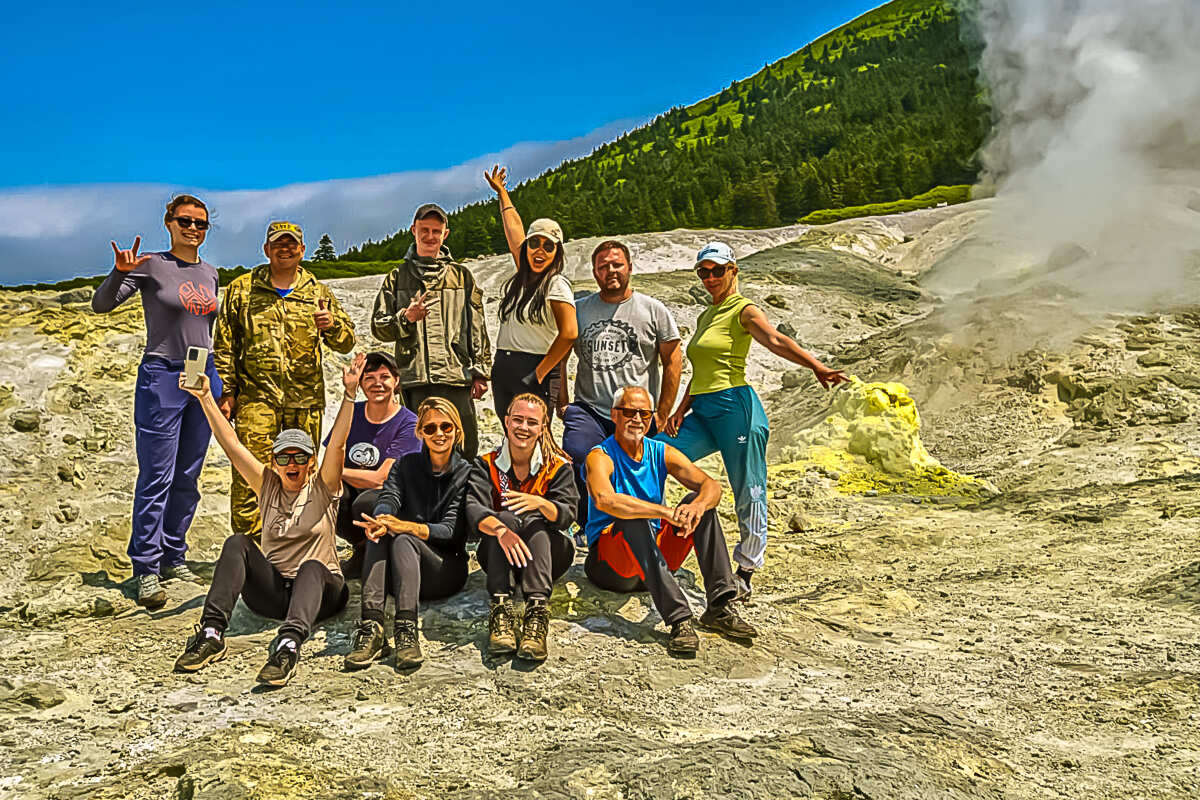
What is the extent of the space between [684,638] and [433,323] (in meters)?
2.43

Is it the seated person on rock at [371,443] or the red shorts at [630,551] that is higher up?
the seated person on rock at [371,443]

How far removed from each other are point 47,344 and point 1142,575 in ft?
41.3

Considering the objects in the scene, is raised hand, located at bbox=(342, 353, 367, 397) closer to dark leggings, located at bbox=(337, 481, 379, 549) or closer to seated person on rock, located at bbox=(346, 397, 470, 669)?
seated person on rock, located at bbox=(346, 397, 470, 669)

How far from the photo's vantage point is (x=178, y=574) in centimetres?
555

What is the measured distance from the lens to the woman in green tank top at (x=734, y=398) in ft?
16.7

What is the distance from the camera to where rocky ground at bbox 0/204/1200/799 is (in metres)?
3.30

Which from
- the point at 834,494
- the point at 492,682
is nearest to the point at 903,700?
the point at 492,682

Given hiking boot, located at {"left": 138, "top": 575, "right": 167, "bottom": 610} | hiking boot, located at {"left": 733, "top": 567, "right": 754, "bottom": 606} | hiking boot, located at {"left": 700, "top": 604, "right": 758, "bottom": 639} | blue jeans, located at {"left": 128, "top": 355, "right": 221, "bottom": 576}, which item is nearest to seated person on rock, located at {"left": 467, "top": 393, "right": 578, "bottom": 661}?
hiking boot, located at {"left": 700, "top": 604, "right": 758, "bottom": 639}

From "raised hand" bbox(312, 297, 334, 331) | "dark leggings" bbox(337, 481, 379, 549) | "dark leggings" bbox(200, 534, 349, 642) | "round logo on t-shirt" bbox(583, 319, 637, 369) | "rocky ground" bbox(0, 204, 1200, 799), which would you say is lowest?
"rocky ground" bbox(0, 204, 1200, 799)

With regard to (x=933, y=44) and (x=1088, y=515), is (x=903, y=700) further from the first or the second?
(x=933, y=44)

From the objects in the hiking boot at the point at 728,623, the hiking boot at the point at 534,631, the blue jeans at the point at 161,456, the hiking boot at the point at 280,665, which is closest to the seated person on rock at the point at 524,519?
the hiking boot at the point at 534,631

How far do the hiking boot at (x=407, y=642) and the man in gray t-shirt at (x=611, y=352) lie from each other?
128 cm

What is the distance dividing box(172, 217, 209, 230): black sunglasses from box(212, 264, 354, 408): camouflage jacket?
379 millimetres

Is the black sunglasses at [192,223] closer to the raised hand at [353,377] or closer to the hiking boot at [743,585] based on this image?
the raised hand at [353,377]
